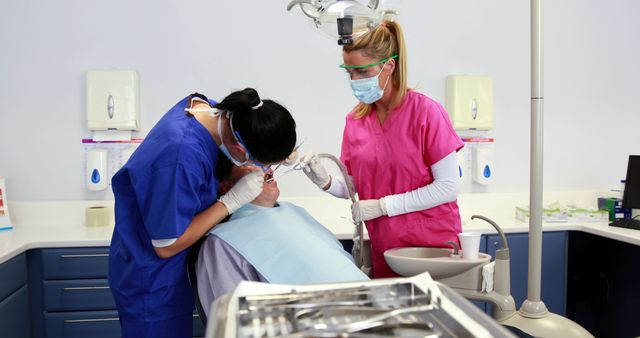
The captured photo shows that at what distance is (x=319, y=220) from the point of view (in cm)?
276

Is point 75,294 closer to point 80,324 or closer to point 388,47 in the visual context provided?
point 80,324

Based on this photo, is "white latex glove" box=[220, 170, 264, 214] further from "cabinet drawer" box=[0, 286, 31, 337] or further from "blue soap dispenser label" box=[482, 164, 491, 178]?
"blue soap dispenser label" box=[482, 164, 491, 178]

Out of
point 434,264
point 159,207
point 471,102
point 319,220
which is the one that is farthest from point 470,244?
point 471,102

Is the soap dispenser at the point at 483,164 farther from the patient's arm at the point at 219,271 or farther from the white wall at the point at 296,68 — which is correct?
the patient's arm at the point at 219,271

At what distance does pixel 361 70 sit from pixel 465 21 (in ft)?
5.41

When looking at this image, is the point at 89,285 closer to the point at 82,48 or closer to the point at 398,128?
the point at 82,48

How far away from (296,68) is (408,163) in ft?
4.48

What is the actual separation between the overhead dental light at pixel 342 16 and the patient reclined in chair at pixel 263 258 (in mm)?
523

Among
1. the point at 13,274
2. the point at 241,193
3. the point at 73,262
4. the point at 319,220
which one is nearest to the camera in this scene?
the point at 241,193

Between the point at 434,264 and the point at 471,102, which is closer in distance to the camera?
the point at 434,264

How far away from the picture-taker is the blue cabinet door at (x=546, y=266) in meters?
2.55

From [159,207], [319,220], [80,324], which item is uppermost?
[159,207]

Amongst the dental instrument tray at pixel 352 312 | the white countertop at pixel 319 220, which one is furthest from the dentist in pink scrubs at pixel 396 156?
the dental instrument tray at pixel 352 312

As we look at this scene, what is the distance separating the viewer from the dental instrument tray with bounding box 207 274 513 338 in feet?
1.95
